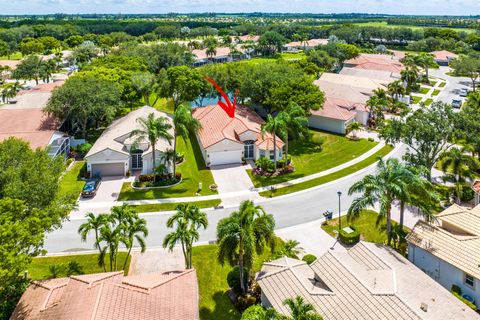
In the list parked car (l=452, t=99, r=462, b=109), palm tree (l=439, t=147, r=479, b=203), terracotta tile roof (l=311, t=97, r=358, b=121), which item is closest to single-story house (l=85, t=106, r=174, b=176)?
terracotta tile roof (l=311, t=97, r=358, b=121)

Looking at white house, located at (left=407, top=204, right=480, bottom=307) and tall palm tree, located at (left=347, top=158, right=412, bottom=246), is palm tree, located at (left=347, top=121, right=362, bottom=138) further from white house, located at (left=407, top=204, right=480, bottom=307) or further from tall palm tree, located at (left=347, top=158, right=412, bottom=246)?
tall palm tree, located at (left=347, top=158, right=412, bottom=246)

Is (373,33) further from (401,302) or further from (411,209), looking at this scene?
(401,302)

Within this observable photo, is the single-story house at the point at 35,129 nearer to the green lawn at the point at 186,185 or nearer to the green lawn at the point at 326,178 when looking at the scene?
the green lawn at the point at 186,185

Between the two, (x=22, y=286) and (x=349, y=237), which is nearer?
(x=22, y=286)

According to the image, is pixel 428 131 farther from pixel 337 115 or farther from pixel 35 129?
pixel 35 129

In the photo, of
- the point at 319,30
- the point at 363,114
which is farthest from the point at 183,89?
the point at 319,30

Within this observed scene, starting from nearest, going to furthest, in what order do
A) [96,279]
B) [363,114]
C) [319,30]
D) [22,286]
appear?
[96,279], [22,286], [363,114], [319,30]

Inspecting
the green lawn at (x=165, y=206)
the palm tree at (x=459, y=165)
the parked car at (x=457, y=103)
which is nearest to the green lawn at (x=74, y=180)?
the green lawn at (x=165, y=206)

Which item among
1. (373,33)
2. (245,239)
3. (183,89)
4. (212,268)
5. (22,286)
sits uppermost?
(373,33)

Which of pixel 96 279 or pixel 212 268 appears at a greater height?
pixel 96 279
